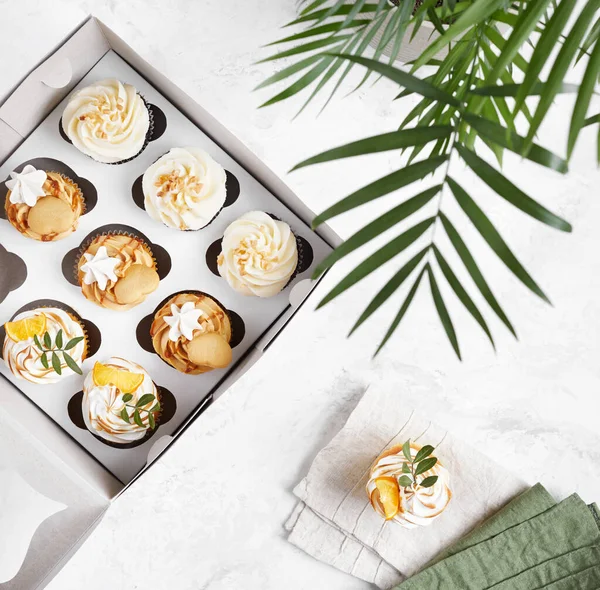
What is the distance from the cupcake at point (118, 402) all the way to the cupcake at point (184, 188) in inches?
10.2

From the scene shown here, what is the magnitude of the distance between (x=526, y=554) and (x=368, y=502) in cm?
29

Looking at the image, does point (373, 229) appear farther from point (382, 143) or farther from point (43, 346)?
point (43, 346)

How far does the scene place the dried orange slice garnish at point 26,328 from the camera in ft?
3.42

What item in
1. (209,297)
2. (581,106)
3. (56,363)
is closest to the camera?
(581,106)

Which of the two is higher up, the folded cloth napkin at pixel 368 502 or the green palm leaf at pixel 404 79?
the green palm leaf at pixel 404 79

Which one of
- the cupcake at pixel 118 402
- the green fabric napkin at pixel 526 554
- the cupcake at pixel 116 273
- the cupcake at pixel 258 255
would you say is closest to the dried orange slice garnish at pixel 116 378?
the cupcake at pixel 118 402

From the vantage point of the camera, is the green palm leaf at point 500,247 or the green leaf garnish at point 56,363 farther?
the green leaf garnish at point 56,363

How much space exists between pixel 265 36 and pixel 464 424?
822mm

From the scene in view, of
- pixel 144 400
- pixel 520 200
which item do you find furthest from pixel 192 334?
pixel 520 200

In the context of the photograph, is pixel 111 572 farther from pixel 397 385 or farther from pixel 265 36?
pixel 265 36

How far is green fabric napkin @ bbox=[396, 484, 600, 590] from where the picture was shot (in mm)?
1141

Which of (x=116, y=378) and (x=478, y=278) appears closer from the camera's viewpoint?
(x=478, y=278)

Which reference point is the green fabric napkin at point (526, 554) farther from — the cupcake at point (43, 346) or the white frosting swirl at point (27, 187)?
the white frosting swirl at point (27, 187)

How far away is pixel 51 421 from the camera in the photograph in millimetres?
1097
